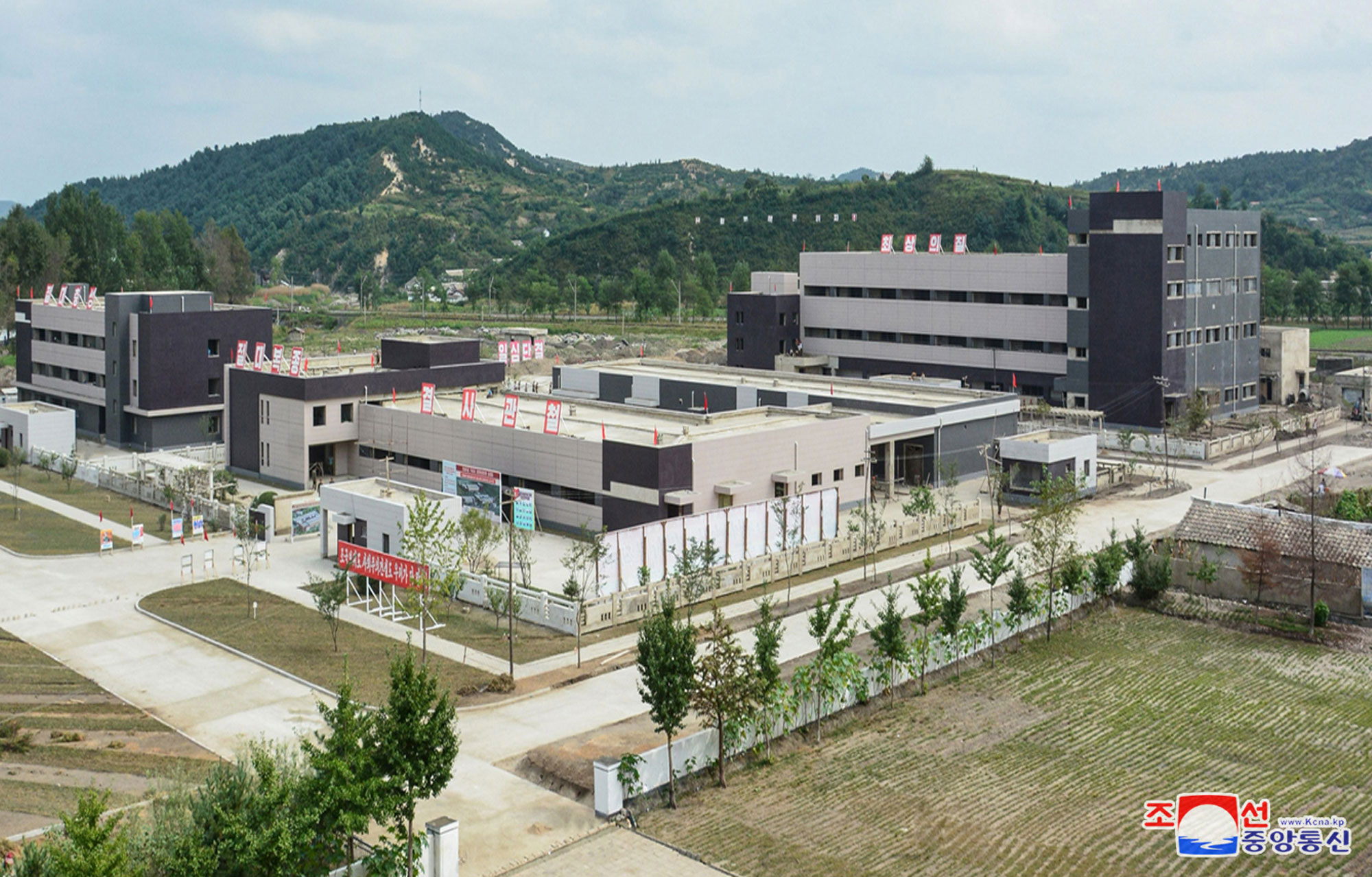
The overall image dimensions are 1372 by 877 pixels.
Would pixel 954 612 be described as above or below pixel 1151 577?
above

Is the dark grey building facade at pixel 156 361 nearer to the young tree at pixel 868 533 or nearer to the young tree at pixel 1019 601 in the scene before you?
the young tree at pixel 868 533

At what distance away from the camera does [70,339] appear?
72.6m

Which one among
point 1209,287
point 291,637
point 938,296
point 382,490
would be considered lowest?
point 291,637

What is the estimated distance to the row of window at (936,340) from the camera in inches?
2923

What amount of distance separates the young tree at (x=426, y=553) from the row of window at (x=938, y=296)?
44574 mm

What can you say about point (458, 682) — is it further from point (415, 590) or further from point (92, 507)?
point (92, 507)

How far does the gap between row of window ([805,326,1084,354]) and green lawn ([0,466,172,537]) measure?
45.7 m

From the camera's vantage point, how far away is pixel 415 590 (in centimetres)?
3431

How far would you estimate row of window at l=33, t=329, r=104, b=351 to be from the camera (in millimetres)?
69750

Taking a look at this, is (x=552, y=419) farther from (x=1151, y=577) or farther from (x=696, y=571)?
(x=1151, y=577)

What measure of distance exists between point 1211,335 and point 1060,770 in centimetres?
5462

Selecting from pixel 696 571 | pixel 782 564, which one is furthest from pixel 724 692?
pixel 782 564

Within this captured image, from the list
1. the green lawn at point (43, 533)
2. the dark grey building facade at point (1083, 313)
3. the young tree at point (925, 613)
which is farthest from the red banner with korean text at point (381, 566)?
the dark grey building facade at point (1083, 313)

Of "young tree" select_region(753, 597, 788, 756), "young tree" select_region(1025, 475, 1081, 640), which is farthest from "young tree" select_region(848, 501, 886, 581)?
"young tree" select_region(753, 597, 788, 756)
